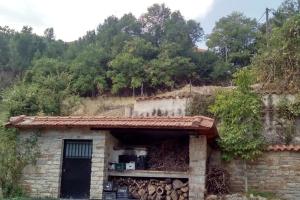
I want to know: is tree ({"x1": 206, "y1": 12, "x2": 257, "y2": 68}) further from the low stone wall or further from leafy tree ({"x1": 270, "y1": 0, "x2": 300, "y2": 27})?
the low stone wall

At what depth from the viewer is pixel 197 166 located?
42.8 feet

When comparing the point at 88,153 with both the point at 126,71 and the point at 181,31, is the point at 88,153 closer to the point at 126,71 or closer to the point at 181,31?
the point at 126,71

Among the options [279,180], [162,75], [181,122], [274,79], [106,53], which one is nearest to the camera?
[181,122]

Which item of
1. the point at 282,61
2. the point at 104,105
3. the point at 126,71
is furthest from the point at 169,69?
the point at 282,61

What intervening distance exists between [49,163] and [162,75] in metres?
20.7

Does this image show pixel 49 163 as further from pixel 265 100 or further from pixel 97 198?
pixel 265 100

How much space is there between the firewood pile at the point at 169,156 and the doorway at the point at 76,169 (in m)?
1.94

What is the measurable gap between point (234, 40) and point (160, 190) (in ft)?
84.5

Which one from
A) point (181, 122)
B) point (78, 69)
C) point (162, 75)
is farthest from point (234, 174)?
point (78, 69)

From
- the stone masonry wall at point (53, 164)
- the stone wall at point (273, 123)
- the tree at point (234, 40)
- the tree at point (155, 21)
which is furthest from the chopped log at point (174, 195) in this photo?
the tree at point (155, 21)

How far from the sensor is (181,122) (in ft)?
42.2

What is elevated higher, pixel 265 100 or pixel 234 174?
pixel 265 100

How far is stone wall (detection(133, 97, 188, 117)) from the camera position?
802 inches

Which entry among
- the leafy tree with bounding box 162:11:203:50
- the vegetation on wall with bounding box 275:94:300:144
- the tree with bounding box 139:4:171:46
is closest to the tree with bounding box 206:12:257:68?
the leafy tree with bounding box 162:11:203:50
